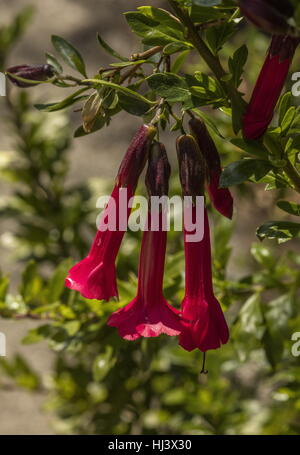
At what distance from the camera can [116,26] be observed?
153 inches

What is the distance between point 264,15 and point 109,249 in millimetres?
397

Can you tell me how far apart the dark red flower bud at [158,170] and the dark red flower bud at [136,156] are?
0.01 m

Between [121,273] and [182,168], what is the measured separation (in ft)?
1.82

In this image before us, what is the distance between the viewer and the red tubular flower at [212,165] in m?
0.91

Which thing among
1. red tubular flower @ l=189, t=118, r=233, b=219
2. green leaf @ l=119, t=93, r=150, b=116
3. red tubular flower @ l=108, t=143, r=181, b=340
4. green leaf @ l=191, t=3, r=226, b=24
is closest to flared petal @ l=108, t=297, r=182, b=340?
red tubular flower @ l=108, t=143, r=181, b=340

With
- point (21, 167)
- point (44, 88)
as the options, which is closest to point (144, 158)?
point (21, 167)

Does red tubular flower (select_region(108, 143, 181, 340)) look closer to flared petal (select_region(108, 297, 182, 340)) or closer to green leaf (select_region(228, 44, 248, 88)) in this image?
flared petal (select_region(108, 297, 182, 340))

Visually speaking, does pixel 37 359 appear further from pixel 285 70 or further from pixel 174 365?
pixel 285 70

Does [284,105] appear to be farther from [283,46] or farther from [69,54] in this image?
[69,54]

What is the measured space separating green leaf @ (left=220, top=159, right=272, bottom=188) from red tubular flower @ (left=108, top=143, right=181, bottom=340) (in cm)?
8

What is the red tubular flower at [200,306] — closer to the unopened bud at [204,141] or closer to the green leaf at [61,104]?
the unopened bud at [204,141]


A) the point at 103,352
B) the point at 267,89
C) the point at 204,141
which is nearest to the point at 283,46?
the point at 267,89

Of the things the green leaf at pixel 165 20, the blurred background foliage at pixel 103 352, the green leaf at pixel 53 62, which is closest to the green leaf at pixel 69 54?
the green leaf at pixel 53 62

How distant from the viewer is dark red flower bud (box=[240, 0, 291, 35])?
68cm
